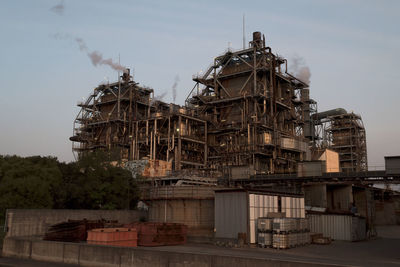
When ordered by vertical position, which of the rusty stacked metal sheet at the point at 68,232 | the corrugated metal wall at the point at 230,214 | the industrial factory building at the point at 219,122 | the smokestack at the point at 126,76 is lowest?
the rusty stacked metal sheet at the point at 68,232

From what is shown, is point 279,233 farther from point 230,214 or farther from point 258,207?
point 230,214

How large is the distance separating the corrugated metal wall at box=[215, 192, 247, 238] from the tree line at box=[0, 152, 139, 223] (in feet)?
48.8

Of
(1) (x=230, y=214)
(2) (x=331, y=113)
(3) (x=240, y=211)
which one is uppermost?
(2) (x=331, y=113)

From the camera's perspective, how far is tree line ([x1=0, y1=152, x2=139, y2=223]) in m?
36.1

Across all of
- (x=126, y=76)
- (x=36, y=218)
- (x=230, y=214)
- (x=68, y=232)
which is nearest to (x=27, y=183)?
(x=36, y=218)

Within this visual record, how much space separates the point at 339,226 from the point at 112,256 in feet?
67.4

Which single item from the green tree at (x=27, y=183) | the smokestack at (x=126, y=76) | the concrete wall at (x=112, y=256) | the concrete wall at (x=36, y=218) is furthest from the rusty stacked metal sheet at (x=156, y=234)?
the smokestack at (x=126, y=76)

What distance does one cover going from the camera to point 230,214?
3030 cm

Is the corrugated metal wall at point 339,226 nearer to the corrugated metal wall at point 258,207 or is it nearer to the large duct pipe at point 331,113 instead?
the corrugated metal wall at point 258,207

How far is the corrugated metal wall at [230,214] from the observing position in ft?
96.7

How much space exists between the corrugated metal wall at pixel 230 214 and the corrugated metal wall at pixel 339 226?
946cm

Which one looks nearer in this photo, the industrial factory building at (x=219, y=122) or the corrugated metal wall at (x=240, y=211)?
the corrugated metal wall at (x=240, y=211)

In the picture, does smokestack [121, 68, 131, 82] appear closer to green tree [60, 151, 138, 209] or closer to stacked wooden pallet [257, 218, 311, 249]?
green tree [60, 151, 138, 209]

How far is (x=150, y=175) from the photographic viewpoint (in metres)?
57.5
